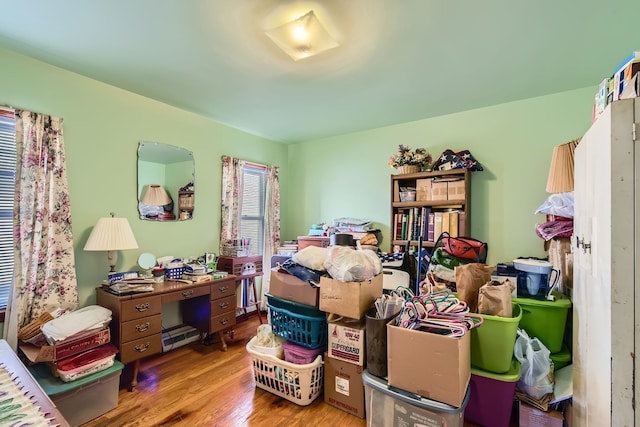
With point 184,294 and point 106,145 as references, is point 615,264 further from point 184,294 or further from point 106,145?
point 106,145

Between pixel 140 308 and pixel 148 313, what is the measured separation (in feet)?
0.27

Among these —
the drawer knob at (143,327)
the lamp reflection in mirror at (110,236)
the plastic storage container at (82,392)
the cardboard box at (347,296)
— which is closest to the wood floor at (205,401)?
the plastic storage container at (82,392)

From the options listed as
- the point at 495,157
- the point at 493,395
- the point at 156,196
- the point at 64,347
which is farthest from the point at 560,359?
the point at 156,196

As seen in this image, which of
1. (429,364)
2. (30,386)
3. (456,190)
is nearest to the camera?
(30,386)

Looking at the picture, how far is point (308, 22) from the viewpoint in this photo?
167 centimetres

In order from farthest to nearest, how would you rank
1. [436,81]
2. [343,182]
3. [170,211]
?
[343,182] → [170,211] → [436,81]

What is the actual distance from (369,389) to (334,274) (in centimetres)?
67

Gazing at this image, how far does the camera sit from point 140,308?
2.22 m

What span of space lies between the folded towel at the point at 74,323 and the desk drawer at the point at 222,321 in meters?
0.88

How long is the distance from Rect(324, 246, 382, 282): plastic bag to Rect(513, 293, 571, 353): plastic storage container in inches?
41.7

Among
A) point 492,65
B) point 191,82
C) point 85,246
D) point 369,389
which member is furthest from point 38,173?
point 492,65

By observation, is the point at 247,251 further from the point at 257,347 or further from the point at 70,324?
the point at 70,324

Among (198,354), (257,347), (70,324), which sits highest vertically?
(70,324)

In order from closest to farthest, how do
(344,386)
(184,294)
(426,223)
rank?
(344,386) < (184,294) < (426,223)
